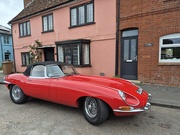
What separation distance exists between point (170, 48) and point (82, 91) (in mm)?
5442

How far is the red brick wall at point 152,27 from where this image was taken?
6.46m

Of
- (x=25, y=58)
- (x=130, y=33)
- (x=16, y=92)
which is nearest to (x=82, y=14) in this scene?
(x=130, y=33)

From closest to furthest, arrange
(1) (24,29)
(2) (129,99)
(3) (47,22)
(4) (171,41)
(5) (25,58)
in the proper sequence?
(2) (129,99)
(4) (171,41)
(3) (47,22)
(1) (24,29)
(5) (25,58)

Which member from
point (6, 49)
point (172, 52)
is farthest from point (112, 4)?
point (6, 49)

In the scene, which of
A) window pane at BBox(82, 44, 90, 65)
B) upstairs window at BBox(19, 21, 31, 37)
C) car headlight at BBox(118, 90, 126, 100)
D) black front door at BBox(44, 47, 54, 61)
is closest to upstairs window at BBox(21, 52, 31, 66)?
upstairs window at BBox(19, 21, 31, 37)

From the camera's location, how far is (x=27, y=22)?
522 inches

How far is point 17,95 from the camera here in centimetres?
493

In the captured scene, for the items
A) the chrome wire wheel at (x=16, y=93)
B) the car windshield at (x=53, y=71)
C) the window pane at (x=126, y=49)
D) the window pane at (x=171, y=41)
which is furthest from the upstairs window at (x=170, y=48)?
the chrome wire wheel at (x=16, y=93)

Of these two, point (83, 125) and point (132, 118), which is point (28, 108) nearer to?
point (83, 125)

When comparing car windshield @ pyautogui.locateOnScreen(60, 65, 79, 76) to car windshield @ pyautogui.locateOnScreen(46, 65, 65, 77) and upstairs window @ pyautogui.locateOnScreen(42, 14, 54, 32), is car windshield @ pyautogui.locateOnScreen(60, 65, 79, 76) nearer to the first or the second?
car windshield @ pyautogui.locateOnScreen(46, 65, 65, 77)

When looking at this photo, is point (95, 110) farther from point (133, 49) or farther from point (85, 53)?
point (85, 53)

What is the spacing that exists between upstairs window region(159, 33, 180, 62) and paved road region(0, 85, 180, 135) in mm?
3342

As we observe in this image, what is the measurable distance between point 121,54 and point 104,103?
17.7ft

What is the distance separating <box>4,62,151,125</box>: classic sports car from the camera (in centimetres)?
299
